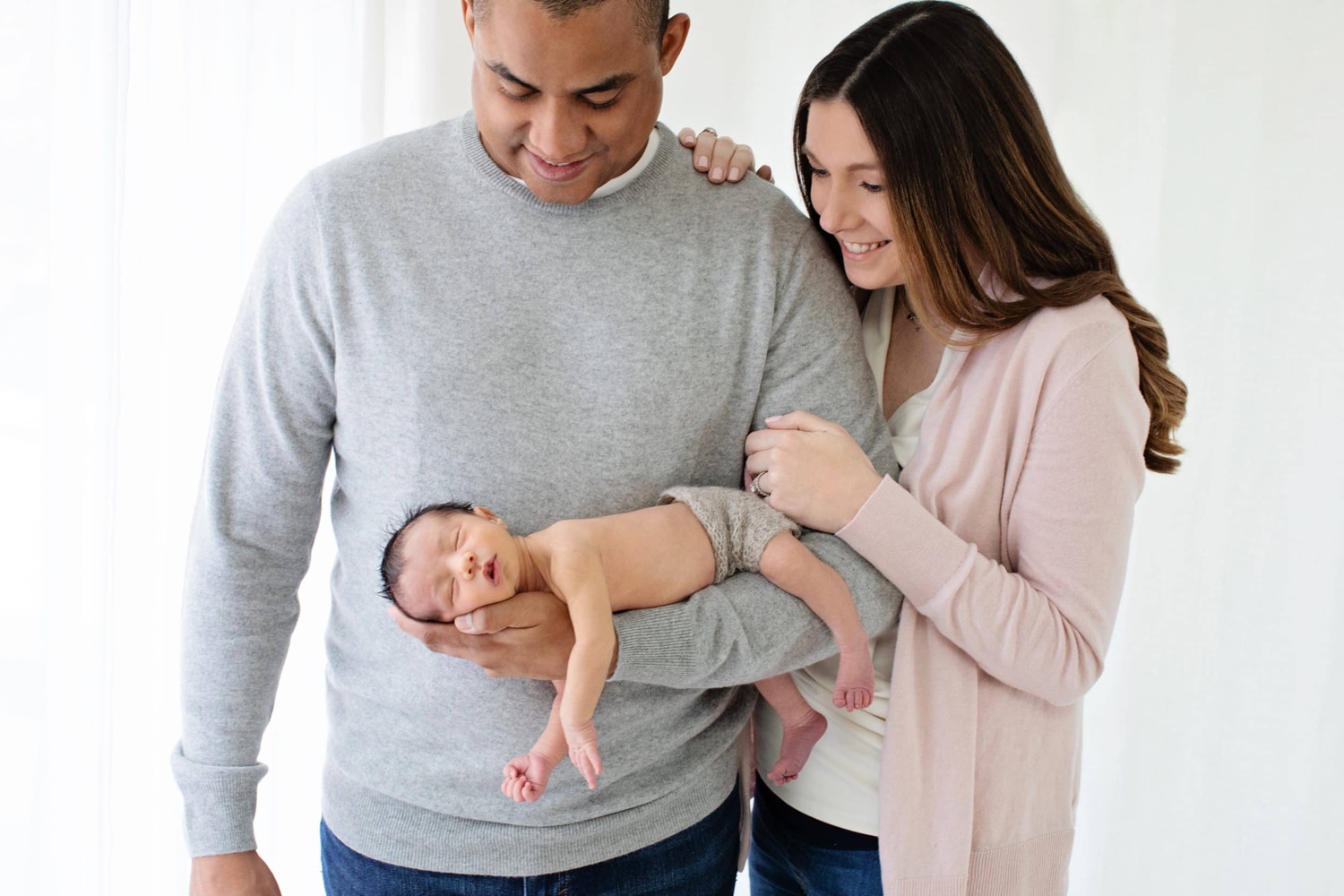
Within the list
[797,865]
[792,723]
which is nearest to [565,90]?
[792,723]

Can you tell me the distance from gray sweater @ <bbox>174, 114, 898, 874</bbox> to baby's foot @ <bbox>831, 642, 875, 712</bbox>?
39 mm

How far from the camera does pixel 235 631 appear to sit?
1.45 metres

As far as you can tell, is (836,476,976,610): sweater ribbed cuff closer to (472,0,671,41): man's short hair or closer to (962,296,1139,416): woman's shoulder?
(962,296,1139,416): woman's shoulder

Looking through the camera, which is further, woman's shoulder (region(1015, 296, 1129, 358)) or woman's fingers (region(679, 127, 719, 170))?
woman's fingers (region(679, 127, 719, 170))

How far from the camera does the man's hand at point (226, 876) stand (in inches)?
57.2

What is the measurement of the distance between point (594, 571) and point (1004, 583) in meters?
0.54

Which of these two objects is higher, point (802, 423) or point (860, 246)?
point (860, 246)

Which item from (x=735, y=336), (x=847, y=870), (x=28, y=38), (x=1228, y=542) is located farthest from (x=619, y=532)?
(x=1228, y=542)

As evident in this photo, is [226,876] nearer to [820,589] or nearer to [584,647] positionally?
[584,647]

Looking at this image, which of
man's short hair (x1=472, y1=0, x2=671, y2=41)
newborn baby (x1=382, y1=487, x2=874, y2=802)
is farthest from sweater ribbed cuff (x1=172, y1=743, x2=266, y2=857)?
man's short hair (x1=472, y1=0, x2=671, y2=41)

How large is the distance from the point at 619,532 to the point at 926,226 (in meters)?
0.59

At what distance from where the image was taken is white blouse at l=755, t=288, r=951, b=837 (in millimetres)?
1591

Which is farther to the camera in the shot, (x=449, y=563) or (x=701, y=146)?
(x=701, y=146)

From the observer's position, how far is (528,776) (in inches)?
51.9
